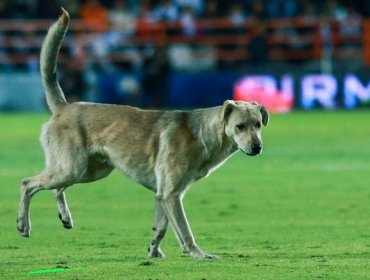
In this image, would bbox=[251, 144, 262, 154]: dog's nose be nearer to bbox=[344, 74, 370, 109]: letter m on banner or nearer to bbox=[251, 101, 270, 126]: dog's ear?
bbox=[251, 101, 270, 126]: dog's ear

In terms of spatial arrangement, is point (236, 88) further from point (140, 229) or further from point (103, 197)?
point (140, 229)

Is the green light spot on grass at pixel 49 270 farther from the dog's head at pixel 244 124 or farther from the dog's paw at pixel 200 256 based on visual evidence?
the dog's head at pixel 244 124

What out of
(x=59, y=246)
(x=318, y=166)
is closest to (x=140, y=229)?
(x=59, y=246)

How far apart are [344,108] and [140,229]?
77.8 feet

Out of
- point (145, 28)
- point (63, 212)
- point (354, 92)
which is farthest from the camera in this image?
point (145, 28)

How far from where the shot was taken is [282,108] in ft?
124

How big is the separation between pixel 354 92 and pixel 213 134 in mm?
26596

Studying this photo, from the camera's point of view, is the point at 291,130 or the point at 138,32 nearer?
the point at 291,130

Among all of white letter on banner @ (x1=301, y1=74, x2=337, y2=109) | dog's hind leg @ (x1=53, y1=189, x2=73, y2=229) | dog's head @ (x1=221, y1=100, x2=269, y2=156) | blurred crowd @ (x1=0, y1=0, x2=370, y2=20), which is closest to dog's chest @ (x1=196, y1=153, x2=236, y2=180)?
dog's head @ (x1=221, y1=100, x2=269, y2=156)

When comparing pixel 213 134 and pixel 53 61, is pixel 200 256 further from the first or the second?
pixel 53 61

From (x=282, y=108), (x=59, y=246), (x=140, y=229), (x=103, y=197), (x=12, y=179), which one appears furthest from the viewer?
(x=282, y=108)

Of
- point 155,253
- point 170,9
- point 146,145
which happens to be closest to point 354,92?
point 170,9

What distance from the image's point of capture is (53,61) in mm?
13672

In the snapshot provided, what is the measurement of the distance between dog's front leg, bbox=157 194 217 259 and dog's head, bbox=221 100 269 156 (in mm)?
771
